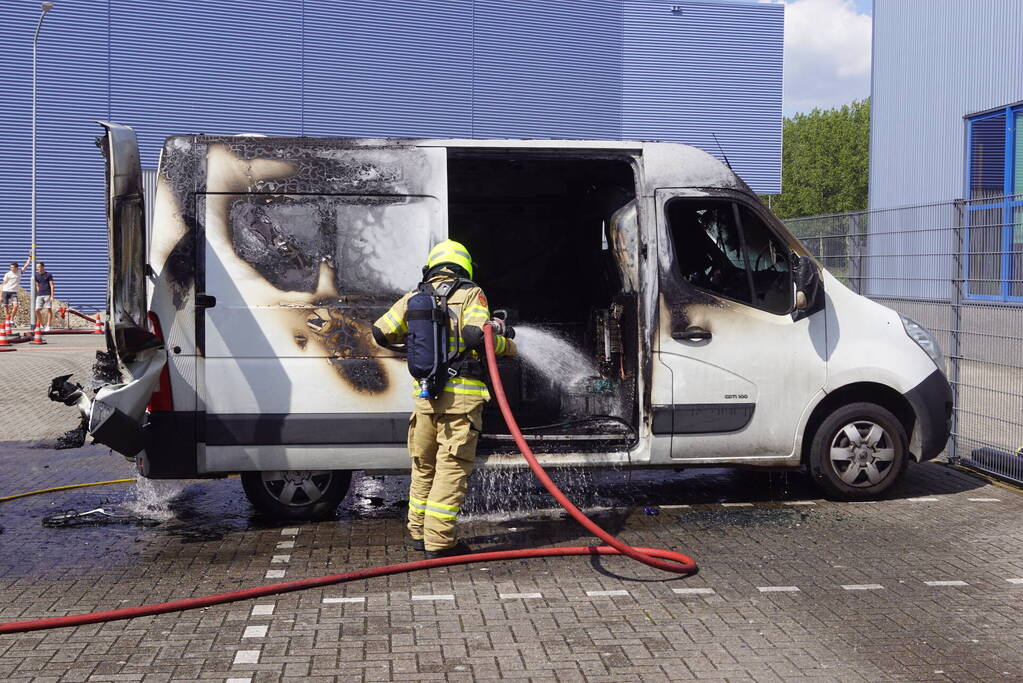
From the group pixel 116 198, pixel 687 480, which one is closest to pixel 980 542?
pixel 687 480

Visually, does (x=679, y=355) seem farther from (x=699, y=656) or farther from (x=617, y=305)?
(x=699, y=656)

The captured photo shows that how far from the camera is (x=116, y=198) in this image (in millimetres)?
6383

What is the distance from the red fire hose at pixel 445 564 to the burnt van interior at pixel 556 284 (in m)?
1.09

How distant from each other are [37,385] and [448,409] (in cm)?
Answer: 1079

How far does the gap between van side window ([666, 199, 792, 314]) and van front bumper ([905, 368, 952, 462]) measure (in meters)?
1.14

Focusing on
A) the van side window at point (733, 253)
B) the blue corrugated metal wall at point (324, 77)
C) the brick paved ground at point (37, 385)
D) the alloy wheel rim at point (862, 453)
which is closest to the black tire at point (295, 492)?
the van side window at point (733, 253)

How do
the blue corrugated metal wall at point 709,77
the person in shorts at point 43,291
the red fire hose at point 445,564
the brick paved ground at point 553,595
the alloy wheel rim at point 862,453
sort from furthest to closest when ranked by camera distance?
the blue corrugated metal wall at point 709,77
the person in shorts at point 43,291
the alloy wheel rim at point 862,453
the red fire hose at point 445,564
the brick paved ground at point 553,595

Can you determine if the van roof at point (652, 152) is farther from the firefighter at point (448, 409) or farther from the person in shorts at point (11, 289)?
the person in shorts at point (11, 289)

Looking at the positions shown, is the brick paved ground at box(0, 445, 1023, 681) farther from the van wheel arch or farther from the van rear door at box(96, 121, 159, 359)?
the van rear door at box(96, 121, 159, 359)

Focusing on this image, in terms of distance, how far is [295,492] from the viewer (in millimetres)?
7121

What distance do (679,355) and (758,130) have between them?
2883cm

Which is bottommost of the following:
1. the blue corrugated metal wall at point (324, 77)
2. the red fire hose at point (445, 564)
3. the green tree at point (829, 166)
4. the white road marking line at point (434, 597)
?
the white road marking line at point (434, 597)

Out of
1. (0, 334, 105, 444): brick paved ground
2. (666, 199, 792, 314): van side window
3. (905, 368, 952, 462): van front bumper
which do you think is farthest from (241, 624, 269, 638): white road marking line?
(0, 334, 105, 444): brick paved ground

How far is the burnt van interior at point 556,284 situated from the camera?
7684 millimetres
